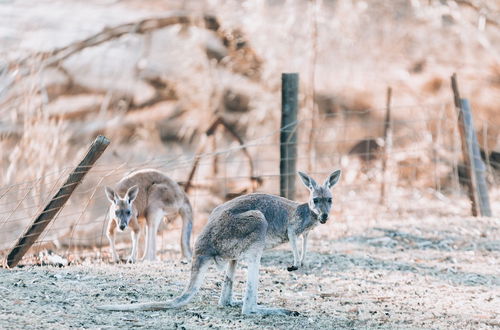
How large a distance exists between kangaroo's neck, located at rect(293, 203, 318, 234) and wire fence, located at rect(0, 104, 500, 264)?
2.83m

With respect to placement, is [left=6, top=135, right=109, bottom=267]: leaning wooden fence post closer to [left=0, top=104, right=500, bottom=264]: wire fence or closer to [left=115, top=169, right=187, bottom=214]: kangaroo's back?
[left=115, top=169, right=187, bottom=214]: kangaroo's back

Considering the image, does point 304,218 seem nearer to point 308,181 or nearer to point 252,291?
point 308,181

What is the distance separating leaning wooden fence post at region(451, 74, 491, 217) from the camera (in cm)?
936

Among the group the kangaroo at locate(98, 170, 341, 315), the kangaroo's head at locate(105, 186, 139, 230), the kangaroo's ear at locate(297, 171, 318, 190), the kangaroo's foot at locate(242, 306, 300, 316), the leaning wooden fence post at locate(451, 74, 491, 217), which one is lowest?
the kangaroo's foot at locate(242, 306, 300, 316)

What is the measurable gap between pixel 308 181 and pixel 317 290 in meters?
0.80

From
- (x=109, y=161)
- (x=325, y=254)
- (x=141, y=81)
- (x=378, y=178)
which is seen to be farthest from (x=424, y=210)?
(x=141, y=81)

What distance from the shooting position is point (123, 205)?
268 inches

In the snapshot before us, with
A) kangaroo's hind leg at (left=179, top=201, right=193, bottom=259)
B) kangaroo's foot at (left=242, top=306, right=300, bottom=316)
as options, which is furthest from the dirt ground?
kangaroo's hind leg at (left=179, top=201, right=193, bottom=259)

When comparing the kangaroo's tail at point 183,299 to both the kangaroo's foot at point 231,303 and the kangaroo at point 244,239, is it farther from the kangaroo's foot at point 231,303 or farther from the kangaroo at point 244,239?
the kangaroo's foot at point 231,303

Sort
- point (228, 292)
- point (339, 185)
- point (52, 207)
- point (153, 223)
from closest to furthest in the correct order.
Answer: point (228, 292) → point (52, 207) → point (153, 223) → point (339, 185)

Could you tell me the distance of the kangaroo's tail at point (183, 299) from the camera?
4.70 metres

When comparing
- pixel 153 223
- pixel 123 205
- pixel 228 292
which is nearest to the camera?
pixel 228 292

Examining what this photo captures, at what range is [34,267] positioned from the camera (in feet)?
19.7

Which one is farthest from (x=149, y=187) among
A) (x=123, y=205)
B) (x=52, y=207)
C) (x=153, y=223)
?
(x=52, y=207)
